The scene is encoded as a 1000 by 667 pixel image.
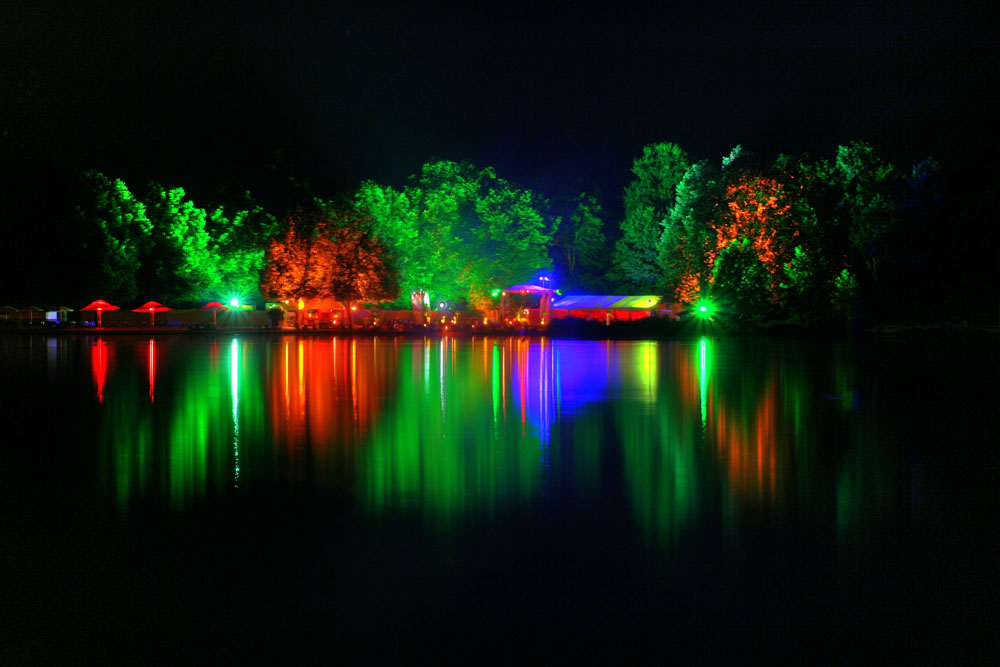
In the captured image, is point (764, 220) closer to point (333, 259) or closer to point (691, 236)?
point (691, 236)

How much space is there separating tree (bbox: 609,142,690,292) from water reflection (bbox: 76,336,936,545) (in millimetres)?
57378

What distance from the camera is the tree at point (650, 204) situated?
77438 millimetres

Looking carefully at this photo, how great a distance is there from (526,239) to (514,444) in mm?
62467

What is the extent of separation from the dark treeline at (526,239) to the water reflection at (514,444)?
32190 millimetres

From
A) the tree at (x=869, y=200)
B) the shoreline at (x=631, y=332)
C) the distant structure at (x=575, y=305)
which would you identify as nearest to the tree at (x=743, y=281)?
the shoreline at (x=631, y=332)

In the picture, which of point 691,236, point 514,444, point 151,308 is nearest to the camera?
point 514,444

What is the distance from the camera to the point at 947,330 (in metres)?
44.0

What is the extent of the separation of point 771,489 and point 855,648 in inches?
144

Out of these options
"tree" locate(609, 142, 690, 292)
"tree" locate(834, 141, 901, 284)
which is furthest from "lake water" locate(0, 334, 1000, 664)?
"tree" locate(609, 142, 690, 292)

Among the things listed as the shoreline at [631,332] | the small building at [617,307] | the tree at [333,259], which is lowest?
the shoreline at [631,332]

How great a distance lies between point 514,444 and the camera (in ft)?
35.2

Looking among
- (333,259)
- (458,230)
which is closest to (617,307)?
(458,230)

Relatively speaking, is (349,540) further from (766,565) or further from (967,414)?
(967,414)

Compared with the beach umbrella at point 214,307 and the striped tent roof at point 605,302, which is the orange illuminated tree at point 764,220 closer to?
the striped tent roof at point 605,302
